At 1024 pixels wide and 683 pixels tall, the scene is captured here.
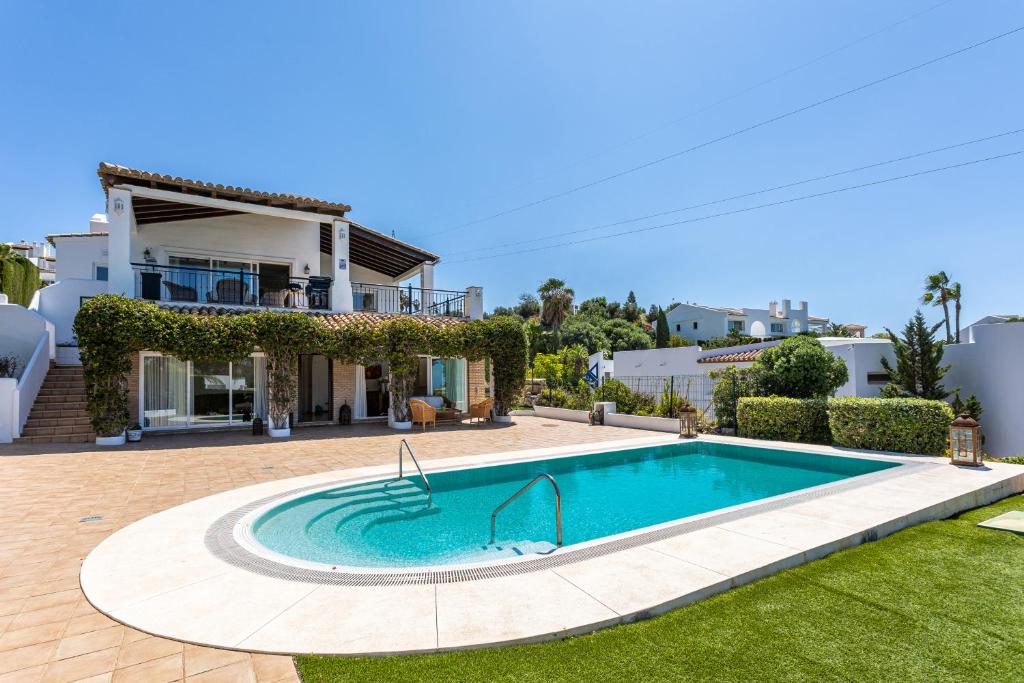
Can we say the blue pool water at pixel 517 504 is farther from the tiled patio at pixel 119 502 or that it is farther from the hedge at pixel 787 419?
the tiled patio at pixel 119 502

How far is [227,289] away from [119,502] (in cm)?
1133

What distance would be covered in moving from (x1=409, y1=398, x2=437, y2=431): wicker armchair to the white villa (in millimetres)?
2672

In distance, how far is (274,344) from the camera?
1442cm

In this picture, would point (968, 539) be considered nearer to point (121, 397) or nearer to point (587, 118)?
point (121, 397)

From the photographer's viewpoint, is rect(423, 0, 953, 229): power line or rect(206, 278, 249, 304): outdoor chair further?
rect(206, 278, 249, 304): outdoor chair

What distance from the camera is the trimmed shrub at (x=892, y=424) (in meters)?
10.6

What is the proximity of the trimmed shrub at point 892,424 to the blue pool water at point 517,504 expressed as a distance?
141 cm

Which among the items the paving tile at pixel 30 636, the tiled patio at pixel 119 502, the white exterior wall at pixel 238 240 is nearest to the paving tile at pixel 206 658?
the tiled patio at pixel 119 502

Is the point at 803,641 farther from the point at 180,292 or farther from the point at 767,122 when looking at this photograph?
the point at 767,122

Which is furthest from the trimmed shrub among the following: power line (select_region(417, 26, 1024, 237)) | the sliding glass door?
the sliding glass door

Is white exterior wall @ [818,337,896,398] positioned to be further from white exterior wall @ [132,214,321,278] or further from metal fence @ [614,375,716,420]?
white exterior wall @ [132,214,321,278]

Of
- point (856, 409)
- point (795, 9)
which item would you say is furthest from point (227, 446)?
point (795, 9)

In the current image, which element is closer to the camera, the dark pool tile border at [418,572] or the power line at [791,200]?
the dark pool tile border at [418,572]

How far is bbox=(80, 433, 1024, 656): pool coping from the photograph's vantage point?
3430mm
